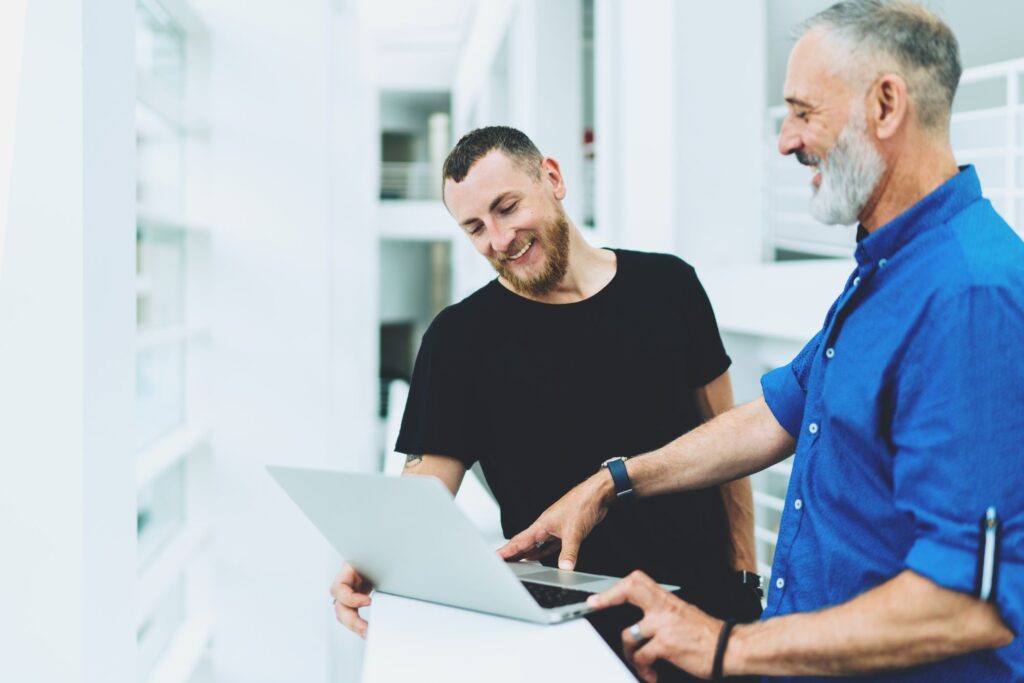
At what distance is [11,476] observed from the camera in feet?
3.11

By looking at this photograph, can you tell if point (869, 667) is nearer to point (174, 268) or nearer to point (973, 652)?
point (973, 652)

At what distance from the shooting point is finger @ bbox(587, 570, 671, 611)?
959 millimetres

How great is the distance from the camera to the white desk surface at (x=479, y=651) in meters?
0.83

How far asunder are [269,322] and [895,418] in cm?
187

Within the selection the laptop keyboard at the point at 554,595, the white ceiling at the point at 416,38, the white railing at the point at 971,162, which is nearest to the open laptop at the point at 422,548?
the laptop keyboard at the point at 554,595

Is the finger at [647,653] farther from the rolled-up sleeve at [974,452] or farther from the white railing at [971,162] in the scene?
the white railing at [971,162]

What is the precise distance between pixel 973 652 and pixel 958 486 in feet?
0.69

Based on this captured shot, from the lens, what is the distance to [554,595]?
1020 millimetres

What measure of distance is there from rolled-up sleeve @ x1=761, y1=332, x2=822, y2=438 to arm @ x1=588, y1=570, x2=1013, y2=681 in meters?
0.37

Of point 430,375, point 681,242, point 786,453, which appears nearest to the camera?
point 786,453

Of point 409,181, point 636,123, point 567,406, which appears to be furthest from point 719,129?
point 409,181

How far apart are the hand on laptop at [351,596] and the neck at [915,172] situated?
75cm

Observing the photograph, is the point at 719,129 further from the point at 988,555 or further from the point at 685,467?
the point at 988,555

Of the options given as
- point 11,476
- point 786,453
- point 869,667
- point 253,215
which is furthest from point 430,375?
point 253,215
